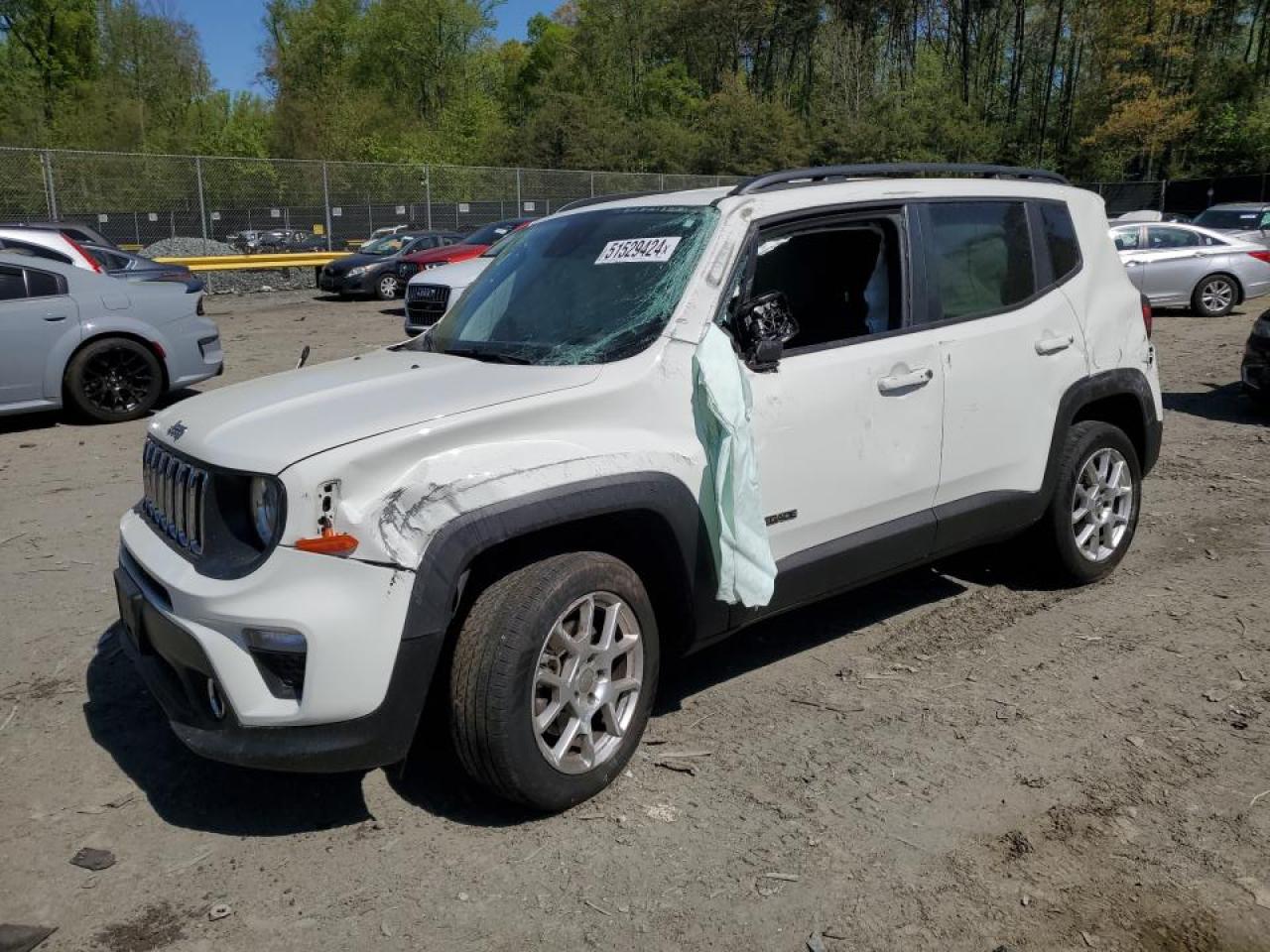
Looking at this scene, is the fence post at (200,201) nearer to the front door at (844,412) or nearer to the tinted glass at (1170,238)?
the tinted glass at (1170,238)

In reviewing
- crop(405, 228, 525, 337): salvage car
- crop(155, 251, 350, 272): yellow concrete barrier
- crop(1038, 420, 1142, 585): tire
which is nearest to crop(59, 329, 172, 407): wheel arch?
crop(405, 228, 525, 337): salvage car

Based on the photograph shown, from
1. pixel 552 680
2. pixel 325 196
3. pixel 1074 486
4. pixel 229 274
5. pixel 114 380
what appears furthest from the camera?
pixel 325 196

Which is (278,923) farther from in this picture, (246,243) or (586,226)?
(246,243)

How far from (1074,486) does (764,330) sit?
2068mm

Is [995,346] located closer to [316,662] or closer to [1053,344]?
[1053,344]

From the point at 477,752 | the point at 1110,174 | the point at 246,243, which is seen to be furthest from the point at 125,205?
the point at 1110,174

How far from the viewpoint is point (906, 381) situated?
4.20 m

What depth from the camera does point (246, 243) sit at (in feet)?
83.0

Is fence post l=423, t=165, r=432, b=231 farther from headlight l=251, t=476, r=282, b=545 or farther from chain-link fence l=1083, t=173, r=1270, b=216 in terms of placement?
headlight l=251, t=476, r=282, b=545

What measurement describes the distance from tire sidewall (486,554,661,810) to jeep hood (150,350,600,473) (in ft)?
1.96

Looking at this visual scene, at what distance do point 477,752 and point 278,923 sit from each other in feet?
2.20

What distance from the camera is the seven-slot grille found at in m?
3.31

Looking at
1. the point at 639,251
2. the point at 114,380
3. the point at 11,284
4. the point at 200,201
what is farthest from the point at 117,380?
the point at 200,201

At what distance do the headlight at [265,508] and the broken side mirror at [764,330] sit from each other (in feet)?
5.26
